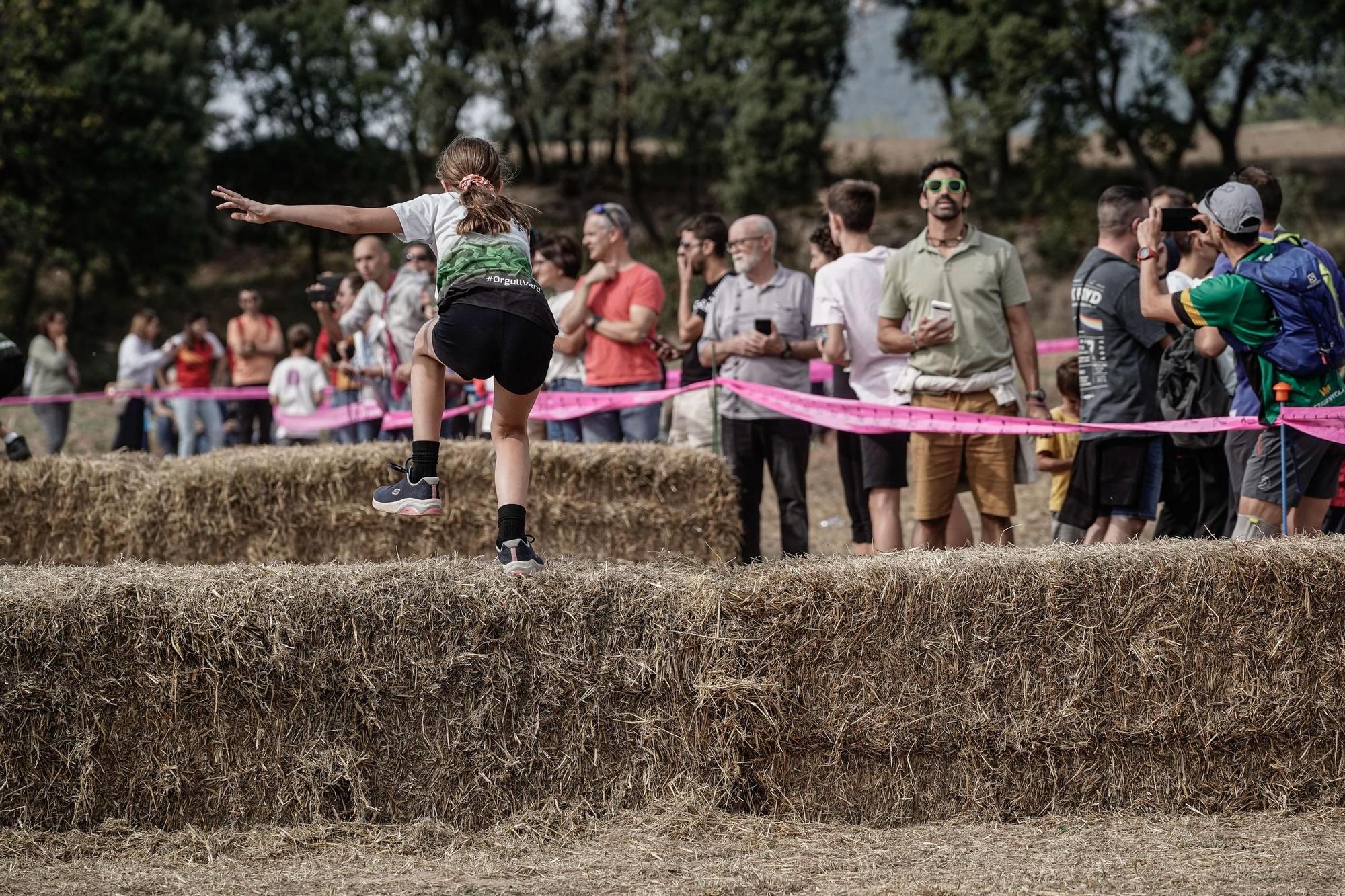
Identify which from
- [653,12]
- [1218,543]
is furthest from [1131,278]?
[653,12]

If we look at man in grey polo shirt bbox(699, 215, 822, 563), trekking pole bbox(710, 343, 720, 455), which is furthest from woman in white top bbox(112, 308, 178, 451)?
man in grey polo shirt bbox(699, 215, 822, 563)

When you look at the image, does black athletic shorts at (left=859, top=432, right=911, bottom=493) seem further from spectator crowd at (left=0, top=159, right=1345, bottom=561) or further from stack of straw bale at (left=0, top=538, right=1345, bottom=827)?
stack of straw bale at (left=0, top=538, right=1345, bottom=827)

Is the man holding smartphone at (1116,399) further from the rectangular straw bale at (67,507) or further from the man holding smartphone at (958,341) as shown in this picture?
the rectangular straw bale at (67,507)

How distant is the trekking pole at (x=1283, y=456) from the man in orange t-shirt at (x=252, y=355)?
35.9 feet

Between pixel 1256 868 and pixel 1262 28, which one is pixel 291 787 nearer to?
pixel 1256 868

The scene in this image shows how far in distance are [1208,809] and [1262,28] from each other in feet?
121

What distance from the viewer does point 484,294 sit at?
5.23m

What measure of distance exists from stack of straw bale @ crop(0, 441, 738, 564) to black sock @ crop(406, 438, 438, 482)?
3189 mm

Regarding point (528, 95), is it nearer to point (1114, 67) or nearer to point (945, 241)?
point (1114, 67)

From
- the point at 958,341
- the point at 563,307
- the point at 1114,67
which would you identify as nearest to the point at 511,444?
the point at 958,341

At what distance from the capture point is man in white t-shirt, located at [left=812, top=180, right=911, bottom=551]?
752cm

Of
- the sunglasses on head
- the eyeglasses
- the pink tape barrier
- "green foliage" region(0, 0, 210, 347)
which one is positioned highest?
"green foliage" region(0, 0, 210, 347)

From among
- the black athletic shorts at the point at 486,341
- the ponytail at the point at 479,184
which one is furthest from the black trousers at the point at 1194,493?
the ponytail at the point at 479,184

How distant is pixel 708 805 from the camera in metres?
5.02
